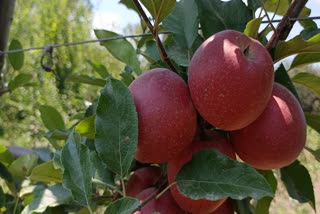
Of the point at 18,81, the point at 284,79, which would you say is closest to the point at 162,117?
the point at 284,79

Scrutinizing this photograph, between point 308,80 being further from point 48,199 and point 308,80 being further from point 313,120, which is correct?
point 48,199

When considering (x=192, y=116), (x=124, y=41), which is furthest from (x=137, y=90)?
(x=124, y=41)

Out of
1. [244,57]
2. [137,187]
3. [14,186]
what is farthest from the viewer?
[14,186]

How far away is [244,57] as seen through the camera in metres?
0.39

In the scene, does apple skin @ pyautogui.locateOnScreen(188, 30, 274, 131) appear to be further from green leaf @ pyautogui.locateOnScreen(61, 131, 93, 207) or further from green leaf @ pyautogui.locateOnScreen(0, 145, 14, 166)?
green leaf @ pyautogui.locateOnScreen(0, 145, 14, 166)

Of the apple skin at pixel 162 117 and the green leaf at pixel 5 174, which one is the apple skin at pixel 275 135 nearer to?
the apple skin at pixel 162 117

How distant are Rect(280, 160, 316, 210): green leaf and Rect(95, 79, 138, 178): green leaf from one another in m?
0.19

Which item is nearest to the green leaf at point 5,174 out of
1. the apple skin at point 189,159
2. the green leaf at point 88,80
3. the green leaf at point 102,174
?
the green leaf at point 88,80

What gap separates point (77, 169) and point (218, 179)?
4.9 inches

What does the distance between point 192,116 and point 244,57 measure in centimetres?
7

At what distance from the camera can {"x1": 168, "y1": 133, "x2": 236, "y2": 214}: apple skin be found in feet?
1.42

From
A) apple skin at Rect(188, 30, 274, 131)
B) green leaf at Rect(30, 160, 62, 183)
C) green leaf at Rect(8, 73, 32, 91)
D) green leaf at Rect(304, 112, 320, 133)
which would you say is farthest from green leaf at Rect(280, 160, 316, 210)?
green leaf at Rect(8, 73, 32, 91)

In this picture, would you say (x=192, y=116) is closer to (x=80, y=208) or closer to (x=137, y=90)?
(x=137, y=90)

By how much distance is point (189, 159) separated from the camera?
1.42 ft
